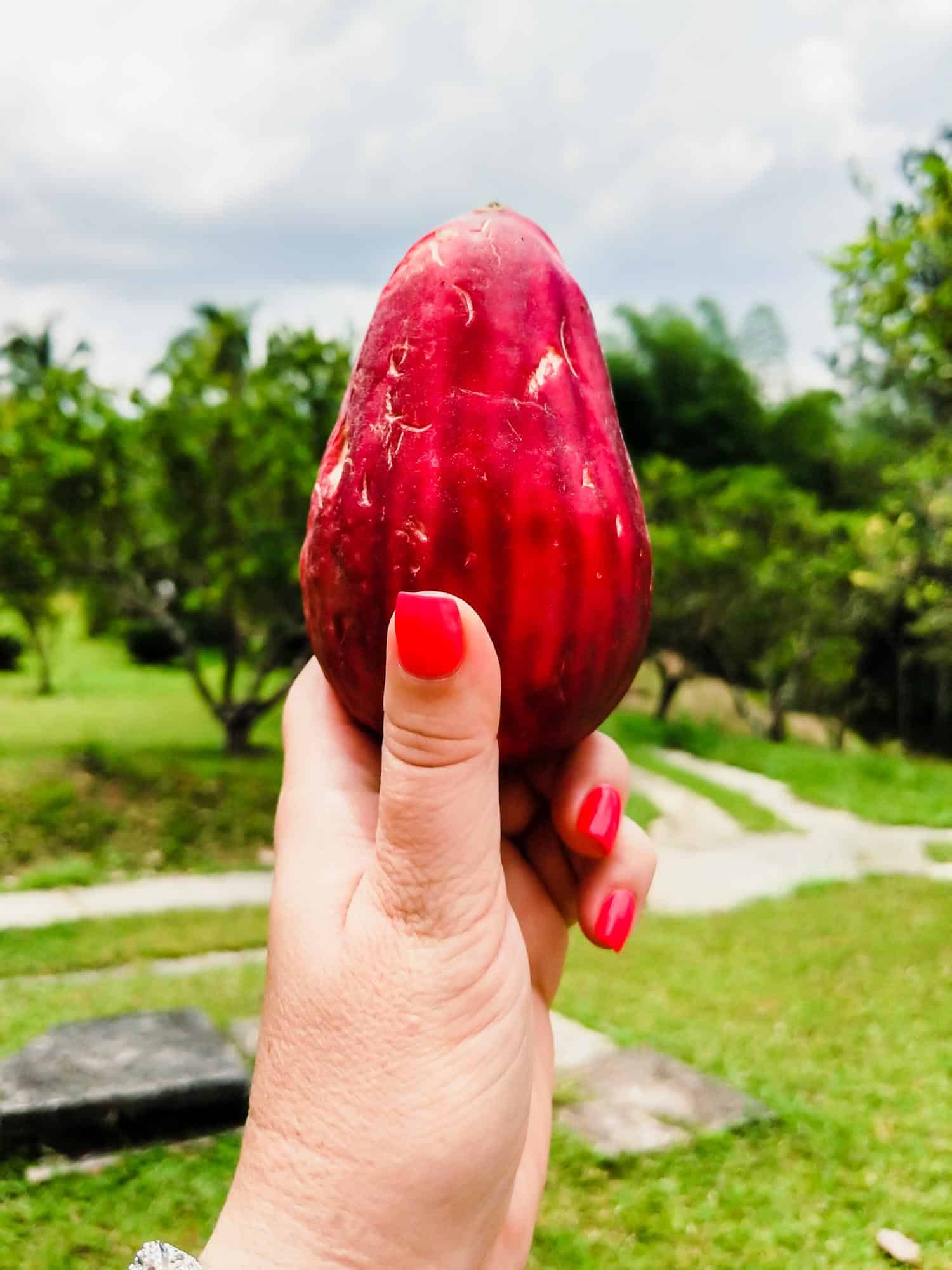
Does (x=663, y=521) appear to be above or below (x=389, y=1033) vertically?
above

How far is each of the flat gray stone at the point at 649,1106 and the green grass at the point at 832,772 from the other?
22.1ft

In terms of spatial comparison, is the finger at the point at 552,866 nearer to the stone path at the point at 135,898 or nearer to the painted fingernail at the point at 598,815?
the painted fingernail at the point at 598,815

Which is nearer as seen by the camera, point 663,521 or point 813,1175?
point 813,1175

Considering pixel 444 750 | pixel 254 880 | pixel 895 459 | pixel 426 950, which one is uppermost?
pixel 895 459

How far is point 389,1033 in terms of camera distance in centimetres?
146

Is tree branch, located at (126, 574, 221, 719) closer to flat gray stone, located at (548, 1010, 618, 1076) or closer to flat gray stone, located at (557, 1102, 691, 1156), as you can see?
flat gray stone, located at (548, 1010, 618, 1076)

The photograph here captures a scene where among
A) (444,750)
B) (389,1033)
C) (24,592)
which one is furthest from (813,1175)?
(24,592)

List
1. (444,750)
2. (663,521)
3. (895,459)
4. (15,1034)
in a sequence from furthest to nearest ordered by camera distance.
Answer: (895,459), (663,521), (15,1034), (444,750)

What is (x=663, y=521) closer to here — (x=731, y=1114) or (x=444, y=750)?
(x=731, y=1114)

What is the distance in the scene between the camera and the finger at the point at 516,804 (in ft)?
6.16

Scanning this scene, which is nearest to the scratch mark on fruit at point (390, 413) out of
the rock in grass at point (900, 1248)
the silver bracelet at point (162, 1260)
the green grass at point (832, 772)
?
the silver bracelet at point (162, 1260)

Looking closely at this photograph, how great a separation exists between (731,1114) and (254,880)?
15.2 ft

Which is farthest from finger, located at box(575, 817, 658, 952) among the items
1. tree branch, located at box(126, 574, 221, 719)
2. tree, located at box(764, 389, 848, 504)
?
tree, located at box(764, 389, 848, 504)

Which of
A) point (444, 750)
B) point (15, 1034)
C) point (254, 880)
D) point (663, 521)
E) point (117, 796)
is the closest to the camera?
point (444, 750)
